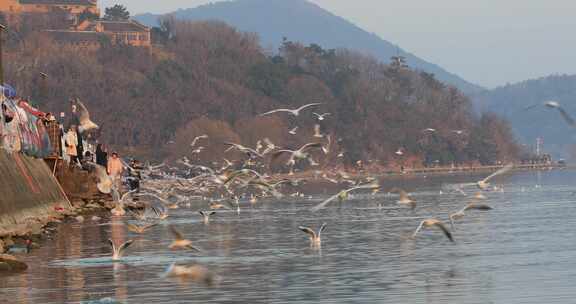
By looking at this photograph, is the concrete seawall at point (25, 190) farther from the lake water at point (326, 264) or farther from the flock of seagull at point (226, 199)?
the flock of seagull at point (226, 199)

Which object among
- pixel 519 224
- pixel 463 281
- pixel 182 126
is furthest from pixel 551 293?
pixel 182 126

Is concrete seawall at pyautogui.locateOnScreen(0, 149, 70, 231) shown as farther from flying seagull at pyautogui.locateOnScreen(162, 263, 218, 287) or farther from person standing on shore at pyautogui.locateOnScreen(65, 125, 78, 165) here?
flying seagull at pyautogui.locateOnScreen(162, 263, 218, 287)

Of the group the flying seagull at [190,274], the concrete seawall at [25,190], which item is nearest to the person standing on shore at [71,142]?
the concrete seawall at [25,190]

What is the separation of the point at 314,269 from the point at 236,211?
30939 millimetres

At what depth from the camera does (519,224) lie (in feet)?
135

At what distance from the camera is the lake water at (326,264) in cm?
2305

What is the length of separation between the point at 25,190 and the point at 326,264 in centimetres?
1715

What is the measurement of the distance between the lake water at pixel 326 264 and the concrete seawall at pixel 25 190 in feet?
4.24

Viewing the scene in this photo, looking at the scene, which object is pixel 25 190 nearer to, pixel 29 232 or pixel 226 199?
pixel 29 232

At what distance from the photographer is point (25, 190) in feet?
142

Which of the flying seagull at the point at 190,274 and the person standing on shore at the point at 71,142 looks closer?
the flying seagull at the point at 190,274

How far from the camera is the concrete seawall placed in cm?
3872

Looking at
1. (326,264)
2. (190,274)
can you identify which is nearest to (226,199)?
(326,264)

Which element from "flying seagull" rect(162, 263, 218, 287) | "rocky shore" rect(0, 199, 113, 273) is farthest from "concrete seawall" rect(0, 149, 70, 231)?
"flying seagull" rect(162, 263, 218, 287)
